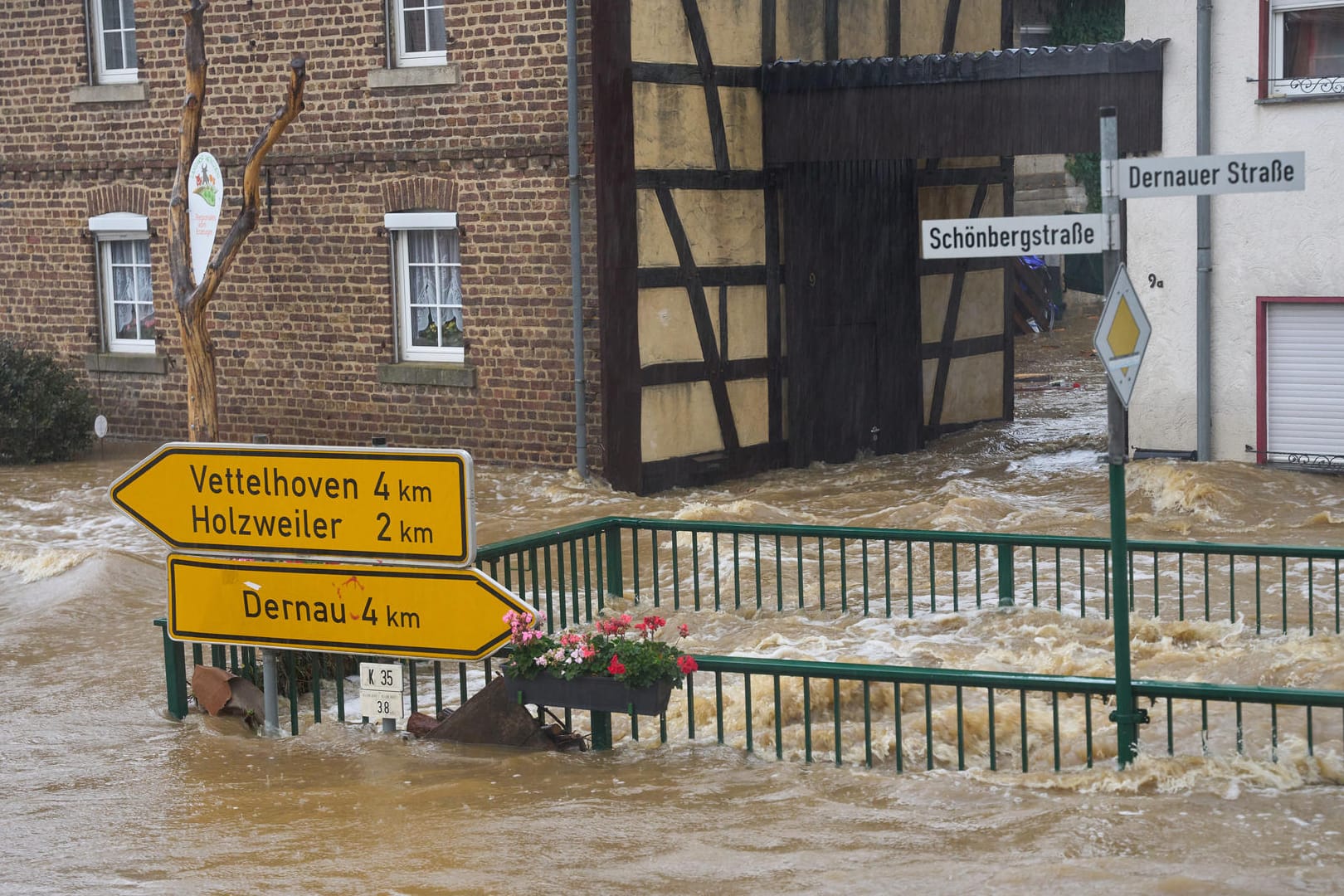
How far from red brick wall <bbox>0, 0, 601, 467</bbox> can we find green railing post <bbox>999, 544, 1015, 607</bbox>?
638 cm

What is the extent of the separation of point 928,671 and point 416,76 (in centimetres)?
1114

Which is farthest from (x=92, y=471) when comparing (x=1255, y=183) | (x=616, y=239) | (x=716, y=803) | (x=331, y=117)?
(x=1255, y=183)

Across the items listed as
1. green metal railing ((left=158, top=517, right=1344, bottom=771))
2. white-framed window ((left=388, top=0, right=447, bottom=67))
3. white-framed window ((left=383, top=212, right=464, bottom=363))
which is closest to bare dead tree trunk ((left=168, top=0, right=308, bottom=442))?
white-framed window ((left=388, top=0, right=447, bottom=67))

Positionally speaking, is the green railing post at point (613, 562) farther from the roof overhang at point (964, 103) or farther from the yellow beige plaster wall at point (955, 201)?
the yellow beige plaster wall at point (955, 201)

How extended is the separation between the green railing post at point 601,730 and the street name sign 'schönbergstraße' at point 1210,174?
3.15m

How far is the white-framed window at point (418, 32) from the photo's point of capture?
1664 cm

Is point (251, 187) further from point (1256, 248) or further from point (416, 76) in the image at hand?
point (1256, 248)

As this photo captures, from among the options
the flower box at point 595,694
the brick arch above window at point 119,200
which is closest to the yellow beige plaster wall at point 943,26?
the brick arch above window at point 119,200

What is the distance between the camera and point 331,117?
56.4ft

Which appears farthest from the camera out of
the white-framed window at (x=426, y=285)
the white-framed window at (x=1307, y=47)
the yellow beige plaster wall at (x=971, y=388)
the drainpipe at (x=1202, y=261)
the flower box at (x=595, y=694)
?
the yellow beige plaster wall at (x=971, y=388)

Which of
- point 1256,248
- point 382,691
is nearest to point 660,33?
point 1256,248

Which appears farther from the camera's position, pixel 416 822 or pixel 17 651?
pixel 17 651

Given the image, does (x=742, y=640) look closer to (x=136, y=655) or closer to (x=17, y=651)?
(x=136, y=655)

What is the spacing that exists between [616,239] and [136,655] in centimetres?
641
